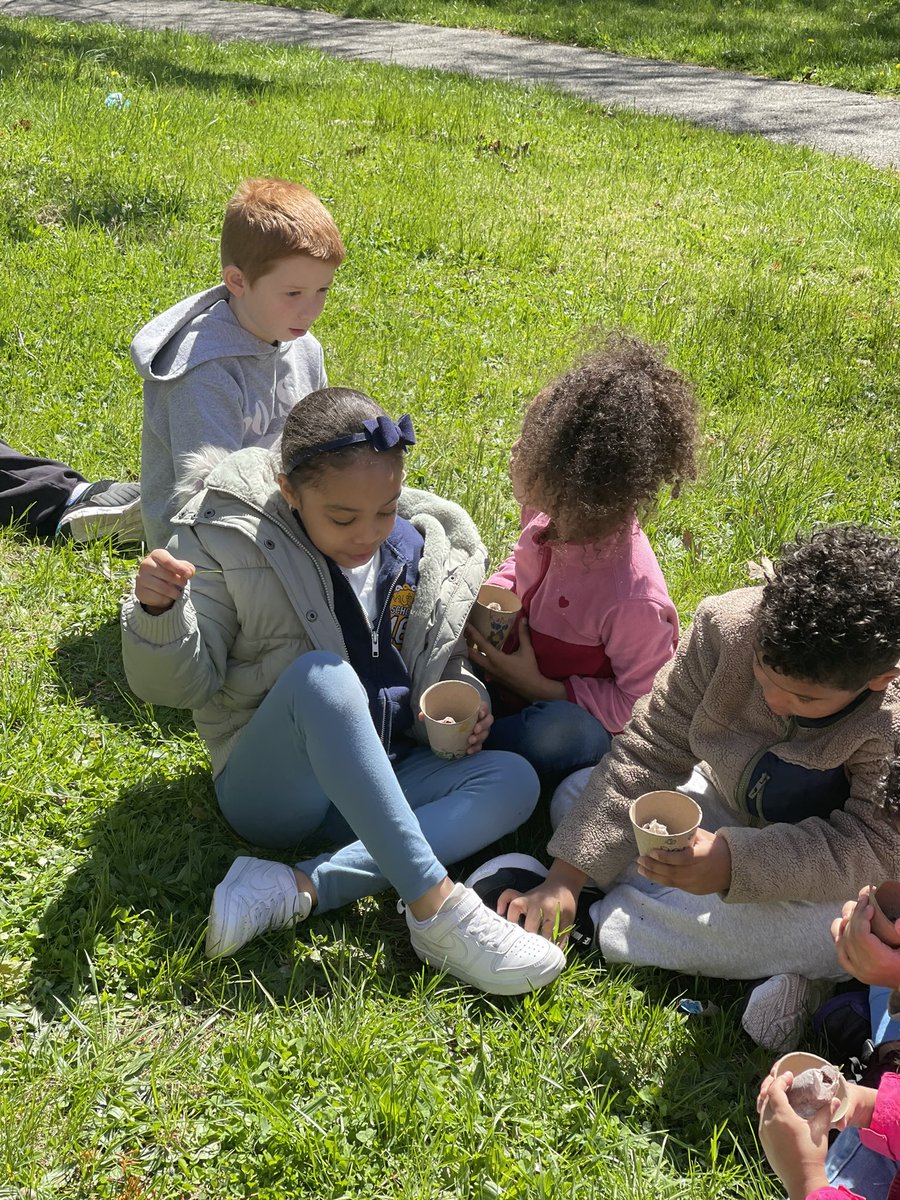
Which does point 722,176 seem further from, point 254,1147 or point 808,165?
point 254,1147

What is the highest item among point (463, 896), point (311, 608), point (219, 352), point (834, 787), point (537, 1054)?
point (219, 352)

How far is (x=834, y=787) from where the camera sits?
2779mm

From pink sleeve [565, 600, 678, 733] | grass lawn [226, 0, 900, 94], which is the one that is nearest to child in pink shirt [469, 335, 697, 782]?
pink sleeve [565, 600, 678, 733]

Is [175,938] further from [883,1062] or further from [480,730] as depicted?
[883,1062]

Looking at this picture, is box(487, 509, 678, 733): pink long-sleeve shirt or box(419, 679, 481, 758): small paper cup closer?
box(419, 679, 481, 758): small paper cup

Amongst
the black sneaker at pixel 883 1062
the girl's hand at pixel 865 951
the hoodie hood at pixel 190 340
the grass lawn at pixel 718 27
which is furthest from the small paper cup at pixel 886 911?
the grass lawn at pixel 718 27

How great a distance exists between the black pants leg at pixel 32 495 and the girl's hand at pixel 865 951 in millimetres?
3031

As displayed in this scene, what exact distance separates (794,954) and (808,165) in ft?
25.9

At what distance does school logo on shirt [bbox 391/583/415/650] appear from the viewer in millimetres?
3119

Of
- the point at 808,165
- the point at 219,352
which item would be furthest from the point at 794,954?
the point at 808,165

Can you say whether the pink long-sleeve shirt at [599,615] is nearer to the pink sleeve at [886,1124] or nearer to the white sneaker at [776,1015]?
the white sneaker at [776,1015]

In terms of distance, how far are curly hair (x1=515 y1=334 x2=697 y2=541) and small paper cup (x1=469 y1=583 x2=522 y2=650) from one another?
0.25 m

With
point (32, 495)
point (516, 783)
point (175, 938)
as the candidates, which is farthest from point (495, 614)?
point (32, 495)

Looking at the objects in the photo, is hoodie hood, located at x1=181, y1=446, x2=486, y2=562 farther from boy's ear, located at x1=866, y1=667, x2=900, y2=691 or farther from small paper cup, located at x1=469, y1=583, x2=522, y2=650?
boy's ear, located at x1=866, y1=667, x2=900, y2=691
